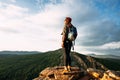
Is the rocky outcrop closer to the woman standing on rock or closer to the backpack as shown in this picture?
the woman standing on rock

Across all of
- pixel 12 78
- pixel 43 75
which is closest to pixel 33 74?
pixel 12 78

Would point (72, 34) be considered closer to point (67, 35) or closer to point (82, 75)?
point (67, 35)

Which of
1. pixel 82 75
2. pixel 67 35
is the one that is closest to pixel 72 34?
pixel 67 35

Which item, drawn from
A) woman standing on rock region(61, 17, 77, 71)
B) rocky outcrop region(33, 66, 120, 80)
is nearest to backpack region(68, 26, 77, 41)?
woman standing on rock region(61, 17, 77, 71)

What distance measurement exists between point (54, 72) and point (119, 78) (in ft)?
21.7

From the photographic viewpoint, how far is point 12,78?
181 metres

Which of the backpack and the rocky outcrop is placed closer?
the backpack

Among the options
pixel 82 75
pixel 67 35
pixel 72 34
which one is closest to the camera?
pixel 72 34

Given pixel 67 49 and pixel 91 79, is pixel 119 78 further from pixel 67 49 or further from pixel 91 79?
pixel 67 49

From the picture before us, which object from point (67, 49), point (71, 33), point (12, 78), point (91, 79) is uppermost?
point (71, 33)

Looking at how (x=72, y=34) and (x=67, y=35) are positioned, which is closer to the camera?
(x=72, y=34)

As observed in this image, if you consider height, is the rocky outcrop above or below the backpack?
below

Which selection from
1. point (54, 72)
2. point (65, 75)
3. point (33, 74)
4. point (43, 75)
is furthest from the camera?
point (33, 74)

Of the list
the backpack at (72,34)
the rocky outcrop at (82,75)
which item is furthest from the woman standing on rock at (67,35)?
the rocky outcrop at (82,75)
